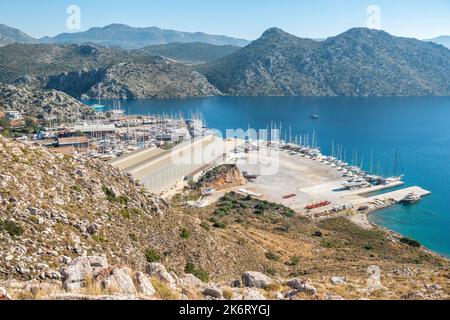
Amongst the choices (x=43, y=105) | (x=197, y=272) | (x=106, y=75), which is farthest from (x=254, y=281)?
(x=106, y=75)

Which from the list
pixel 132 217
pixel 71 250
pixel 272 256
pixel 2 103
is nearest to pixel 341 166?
pixel 272 256

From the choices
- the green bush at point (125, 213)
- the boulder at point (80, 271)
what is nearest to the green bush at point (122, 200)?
the green bush at point (125, 213)

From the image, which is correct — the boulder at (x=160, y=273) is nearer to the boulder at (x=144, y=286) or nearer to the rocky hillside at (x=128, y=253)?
the rocky hillside at (x=128, y=253)

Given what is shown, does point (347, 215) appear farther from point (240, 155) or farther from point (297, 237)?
point (240, 155)

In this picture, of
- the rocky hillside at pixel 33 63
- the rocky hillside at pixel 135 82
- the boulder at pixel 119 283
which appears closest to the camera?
the boulder at pixel 119 283

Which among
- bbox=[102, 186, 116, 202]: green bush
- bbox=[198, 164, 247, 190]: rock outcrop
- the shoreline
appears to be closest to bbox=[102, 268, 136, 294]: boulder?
bbox=[102, 186, 116, 202]: green bush
